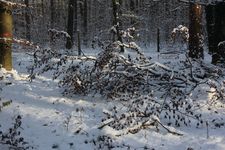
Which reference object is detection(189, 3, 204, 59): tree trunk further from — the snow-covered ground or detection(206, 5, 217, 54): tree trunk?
the snow-covered ground

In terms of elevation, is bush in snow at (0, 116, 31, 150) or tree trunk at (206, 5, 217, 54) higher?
tree trunk at (206, 5, 217, 54)

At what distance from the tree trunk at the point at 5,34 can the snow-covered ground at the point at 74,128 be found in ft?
5.59

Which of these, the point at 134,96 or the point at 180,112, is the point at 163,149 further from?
the point at 134,96

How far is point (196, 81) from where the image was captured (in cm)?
1160

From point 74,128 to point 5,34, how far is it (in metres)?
5.32

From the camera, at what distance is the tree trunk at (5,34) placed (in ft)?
45.8

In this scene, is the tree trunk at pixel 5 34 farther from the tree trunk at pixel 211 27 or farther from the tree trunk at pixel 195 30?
the tree trunk at pixel 211 27

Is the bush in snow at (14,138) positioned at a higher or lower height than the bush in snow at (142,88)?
lower

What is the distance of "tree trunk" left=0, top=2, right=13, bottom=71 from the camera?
45.8 ft

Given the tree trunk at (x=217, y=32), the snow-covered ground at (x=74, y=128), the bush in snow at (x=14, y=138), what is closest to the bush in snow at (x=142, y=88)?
the snow-covered ground at (x=74, y=128)

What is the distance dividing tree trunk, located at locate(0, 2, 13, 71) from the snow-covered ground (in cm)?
170

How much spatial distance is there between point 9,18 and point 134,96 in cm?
514

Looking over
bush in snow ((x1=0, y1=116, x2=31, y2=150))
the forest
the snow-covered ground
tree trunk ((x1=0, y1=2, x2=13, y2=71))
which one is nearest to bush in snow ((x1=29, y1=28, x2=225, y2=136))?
the forest

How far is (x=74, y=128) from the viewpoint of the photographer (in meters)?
10.0
